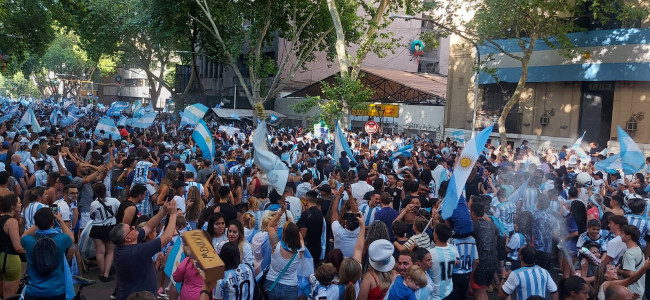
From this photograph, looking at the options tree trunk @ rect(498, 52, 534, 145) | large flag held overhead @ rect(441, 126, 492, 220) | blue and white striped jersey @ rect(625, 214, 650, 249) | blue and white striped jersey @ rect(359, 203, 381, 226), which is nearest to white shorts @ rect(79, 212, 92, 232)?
blue and white striped jersey @ rect(359, 203, 381, 226)

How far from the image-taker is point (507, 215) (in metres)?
Result: 8.13

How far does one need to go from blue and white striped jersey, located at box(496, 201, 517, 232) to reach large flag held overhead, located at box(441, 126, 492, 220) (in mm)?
1980

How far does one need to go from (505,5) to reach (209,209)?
14.7 metres

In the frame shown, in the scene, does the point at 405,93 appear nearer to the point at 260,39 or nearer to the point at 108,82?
the point at 260,39

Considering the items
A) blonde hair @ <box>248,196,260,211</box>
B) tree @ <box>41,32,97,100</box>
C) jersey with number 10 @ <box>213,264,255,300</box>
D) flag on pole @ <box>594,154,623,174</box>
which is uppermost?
tree @ <box>41,32,97,100</box>

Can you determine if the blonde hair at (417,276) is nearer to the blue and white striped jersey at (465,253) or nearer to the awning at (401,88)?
the blue and white striped jersey at (465,253)

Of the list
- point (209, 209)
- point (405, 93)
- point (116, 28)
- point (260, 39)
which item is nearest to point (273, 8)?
point (260, 39)

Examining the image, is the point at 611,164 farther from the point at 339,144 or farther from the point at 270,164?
the point at 270,164

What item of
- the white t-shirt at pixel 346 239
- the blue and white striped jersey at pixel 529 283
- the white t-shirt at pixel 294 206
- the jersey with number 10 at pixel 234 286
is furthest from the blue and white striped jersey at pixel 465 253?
the jersey with number 10 at pixel 234 286

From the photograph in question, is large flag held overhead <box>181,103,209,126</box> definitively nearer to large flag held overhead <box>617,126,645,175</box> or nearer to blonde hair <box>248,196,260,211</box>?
blonde hair <box>248,196,260,211</box>

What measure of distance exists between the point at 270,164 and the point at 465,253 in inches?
143

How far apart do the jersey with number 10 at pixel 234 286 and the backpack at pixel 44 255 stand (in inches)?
62.7

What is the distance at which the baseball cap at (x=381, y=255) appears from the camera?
4.90 metres

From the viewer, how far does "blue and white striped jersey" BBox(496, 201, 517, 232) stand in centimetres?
812
